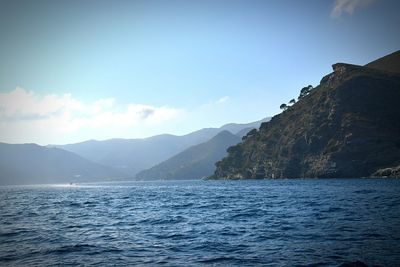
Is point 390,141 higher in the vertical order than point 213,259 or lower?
higher

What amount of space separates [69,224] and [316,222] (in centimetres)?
2798

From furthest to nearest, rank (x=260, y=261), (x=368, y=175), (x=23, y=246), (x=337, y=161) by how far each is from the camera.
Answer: (x=337, y=161) → (x=368, y=175) → (x=23, y=246) → (x=260, y=261)

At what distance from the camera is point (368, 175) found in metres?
174

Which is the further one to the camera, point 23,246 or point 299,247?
point 23,246

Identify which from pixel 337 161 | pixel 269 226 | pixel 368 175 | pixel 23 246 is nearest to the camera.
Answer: pixel 23 246

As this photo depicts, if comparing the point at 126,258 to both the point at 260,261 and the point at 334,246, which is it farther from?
the point at 334,246

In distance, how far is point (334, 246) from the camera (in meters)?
23.7

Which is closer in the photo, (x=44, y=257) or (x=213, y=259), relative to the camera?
(x=213, y=259)

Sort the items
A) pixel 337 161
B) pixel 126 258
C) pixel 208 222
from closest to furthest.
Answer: pixel 126 258, pixel 208 222, pixel 337 161

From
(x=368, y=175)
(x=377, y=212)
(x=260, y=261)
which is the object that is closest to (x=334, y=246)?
(x=260, y=261)

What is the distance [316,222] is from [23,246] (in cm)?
2741

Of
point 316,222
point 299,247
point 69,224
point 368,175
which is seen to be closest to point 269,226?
point 316,222

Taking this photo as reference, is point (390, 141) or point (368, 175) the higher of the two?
point (390, 141)

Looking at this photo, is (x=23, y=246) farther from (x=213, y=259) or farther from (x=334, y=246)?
(x=334, y=246)
